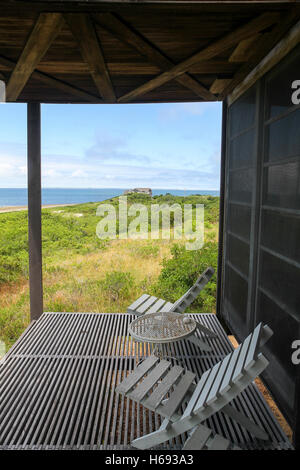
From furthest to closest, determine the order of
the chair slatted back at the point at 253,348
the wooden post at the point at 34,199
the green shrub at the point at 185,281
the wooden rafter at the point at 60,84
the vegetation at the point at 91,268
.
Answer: the vegetation at the point at 91,268 → the green shrub at the point at 185,281 → the wooden post at the point at 34,199 → the wooden rafter at the point at 60,84 → the chair slatted back at the point at 253,348

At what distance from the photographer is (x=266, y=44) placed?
2.84m

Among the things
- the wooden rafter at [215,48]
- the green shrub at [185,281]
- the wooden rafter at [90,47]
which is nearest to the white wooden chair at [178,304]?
the wooden rafter at [215,48]

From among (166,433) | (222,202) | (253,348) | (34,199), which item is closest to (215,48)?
(222,202)

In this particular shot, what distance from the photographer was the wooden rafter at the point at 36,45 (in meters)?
2.41

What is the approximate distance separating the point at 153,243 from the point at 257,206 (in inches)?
363

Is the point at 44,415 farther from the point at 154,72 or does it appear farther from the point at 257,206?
the point at 154,72

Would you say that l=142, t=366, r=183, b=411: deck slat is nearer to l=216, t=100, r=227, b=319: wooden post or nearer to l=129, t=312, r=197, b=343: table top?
l=129, t=312, r=197, b=343: table top

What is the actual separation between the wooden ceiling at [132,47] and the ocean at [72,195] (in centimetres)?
4033

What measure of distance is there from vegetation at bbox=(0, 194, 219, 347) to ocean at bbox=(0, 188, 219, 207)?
30301 mm

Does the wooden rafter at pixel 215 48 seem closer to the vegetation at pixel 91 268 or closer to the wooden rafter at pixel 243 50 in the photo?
the wooden rafter at pixel 243 50

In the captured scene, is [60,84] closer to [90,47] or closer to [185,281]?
[90,47]

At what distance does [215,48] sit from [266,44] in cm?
43

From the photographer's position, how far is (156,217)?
Result: 51.4ft

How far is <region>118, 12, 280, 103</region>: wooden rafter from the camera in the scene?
2.48 meters
